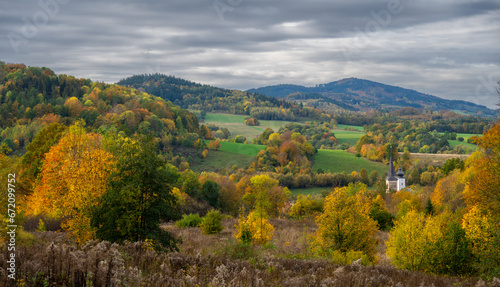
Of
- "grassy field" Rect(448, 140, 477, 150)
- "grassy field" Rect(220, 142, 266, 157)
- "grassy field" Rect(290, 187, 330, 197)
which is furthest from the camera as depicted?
"grassy field" Rect(448, 140, 477, 150)

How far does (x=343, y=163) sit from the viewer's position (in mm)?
132375

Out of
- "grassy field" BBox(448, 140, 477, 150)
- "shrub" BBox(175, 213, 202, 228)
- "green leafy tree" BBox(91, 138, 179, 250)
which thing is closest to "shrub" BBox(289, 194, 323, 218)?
"shrub" BBox(175, 213, 202, 228)

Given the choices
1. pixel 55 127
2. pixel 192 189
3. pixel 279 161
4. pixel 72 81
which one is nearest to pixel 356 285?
pixel 55 127

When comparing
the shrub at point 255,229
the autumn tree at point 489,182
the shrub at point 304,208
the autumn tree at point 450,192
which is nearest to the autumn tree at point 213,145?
the shrub at point 304,208

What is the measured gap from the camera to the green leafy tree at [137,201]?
54.0 ft

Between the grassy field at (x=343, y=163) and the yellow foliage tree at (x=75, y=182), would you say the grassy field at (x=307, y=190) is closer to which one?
the grassy field at (x=343, y=163)

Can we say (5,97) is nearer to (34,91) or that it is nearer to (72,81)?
(34,91)

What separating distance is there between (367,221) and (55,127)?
32.2m

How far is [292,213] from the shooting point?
5778cm

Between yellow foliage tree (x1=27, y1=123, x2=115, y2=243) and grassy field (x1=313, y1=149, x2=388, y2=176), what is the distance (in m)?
102

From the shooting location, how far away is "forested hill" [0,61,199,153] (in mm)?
113938

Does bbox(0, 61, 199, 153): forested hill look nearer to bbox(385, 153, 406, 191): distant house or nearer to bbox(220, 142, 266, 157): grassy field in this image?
bbox(220, 142, 266, 157): grassy field

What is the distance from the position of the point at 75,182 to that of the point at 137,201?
350 inches

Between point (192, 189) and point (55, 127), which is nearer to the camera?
point (55, 127)
